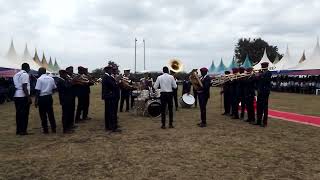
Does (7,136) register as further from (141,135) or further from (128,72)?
(128,72)

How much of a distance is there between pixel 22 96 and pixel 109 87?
7.93 ft

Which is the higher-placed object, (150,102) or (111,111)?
(150,102)

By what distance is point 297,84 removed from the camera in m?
38.0

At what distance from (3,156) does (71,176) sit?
2.41m

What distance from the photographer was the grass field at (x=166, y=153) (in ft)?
23.0

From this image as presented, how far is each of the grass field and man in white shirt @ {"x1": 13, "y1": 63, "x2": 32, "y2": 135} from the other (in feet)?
1.42

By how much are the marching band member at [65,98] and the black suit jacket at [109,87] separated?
3.33 feet

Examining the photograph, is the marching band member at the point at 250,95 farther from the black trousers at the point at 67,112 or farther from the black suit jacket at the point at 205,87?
the black trousers at the point at 67,112

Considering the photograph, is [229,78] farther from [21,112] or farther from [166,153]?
[21,112]

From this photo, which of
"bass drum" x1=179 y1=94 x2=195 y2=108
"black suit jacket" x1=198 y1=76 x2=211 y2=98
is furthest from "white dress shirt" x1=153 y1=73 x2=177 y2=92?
"bass drum" x1=179 y1=94 x2=195 y2=108

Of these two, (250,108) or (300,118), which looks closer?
(250,108)

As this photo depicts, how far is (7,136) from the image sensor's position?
1103 cm

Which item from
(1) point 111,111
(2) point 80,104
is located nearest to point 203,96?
(1) point 111,111

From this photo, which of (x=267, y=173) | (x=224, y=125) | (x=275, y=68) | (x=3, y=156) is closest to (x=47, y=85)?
(x=3, y=156)
